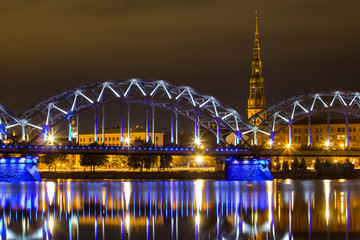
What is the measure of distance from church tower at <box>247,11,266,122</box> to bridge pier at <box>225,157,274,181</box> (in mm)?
70148

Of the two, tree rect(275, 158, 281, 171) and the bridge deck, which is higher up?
the bridge deck

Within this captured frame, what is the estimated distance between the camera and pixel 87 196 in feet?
243

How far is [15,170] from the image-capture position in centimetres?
11256

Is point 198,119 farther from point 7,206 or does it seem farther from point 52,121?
point 7,206

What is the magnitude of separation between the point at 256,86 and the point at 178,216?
147 meters

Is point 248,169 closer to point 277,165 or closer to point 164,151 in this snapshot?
point 164,151

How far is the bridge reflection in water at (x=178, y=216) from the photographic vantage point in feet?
144

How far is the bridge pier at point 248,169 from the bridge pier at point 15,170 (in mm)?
32367

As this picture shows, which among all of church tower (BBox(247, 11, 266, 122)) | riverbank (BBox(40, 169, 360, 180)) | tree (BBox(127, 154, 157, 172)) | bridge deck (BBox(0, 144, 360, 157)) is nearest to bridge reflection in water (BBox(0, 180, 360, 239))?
bridge deck (BBox(0, 144, 360, 157))

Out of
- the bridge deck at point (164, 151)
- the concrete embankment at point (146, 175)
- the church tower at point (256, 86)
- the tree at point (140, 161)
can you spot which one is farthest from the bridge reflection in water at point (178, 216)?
the church tower at point (256, 86)

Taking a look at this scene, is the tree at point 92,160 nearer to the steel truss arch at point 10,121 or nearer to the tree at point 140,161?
the tree at point 140,161

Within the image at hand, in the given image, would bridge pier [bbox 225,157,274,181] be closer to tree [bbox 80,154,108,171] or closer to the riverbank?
the riverbank

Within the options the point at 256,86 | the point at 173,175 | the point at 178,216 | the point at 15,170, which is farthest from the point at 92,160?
the point at 178,216

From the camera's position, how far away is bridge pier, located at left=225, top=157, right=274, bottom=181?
125375 mm
